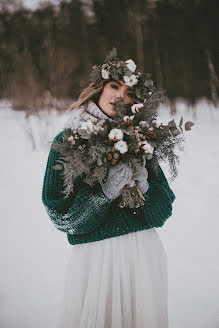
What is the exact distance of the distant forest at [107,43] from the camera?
10.0 metres

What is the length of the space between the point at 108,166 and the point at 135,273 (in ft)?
2.21

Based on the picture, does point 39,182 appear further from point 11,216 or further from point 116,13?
point 116,13

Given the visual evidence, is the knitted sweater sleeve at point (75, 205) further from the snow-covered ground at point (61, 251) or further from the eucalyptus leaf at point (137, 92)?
the eucalyptus leaf at point (137, 92)

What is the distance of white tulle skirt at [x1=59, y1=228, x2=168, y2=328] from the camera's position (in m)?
1.51

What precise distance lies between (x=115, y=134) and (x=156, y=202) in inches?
23.4

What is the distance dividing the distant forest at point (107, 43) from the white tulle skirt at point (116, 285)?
8.35m

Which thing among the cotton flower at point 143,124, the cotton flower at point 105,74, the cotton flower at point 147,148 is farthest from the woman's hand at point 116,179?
the cotton flower at point 105,74

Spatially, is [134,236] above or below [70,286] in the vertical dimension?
above

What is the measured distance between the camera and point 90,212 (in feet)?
4.69

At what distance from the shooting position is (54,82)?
1079 centimetres

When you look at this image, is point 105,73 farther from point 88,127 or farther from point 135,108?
point 88,127

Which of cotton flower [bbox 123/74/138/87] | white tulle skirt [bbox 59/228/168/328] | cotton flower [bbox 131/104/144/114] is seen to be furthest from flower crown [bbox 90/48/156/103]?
white tulle skirt [bbox 59/228/168/328]

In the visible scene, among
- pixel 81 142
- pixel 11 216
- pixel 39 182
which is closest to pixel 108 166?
pixel 81 142

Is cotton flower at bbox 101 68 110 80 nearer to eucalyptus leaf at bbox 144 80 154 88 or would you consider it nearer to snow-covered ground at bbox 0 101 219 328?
eucalyptus leaf at bbox 144 80 154 88
